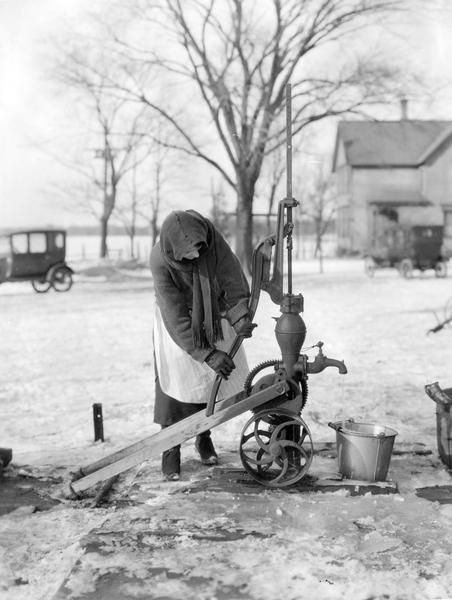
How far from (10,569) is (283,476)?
1421mm

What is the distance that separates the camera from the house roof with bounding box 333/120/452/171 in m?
32.0

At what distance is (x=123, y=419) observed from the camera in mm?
5238

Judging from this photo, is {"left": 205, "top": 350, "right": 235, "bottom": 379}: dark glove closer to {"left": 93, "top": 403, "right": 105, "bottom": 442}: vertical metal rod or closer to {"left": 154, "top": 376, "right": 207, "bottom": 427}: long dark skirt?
{"left": 154, "top": 376, "right": 207, "bottom": 427}: long dark skirt

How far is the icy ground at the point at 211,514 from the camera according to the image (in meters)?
2.59

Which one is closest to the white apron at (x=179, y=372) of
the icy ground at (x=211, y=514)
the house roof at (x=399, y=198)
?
the icy ground at (x=211, y=514)

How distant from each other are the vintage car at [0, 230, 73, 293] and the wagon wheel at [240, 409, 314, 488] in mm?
13246

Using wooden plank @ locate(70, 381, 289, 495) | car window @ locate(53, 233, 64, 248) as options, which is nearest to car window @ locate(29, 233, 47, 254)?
car window @ locate(53, 233, 64, 248)

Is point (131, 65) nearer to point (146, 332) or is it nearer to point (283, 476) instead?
point (146, 332)

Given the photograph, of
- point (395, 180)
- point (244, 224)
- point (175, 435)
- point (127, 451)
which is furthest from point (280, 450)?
point (395, 180)

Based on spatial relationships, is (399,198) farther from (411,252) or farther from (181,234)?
(181,234)

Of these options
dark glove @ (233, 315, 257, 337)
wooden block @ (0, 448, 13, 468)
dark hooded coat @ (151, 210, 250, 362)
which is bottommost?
wooden block @ (0, 448, 13, 468)

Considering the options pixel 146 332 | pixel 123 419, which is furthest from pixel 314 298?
pixel 123 419

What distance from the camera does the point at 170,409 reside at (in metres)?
3.79

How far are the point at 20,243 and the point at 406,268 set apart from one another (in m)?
10.6
